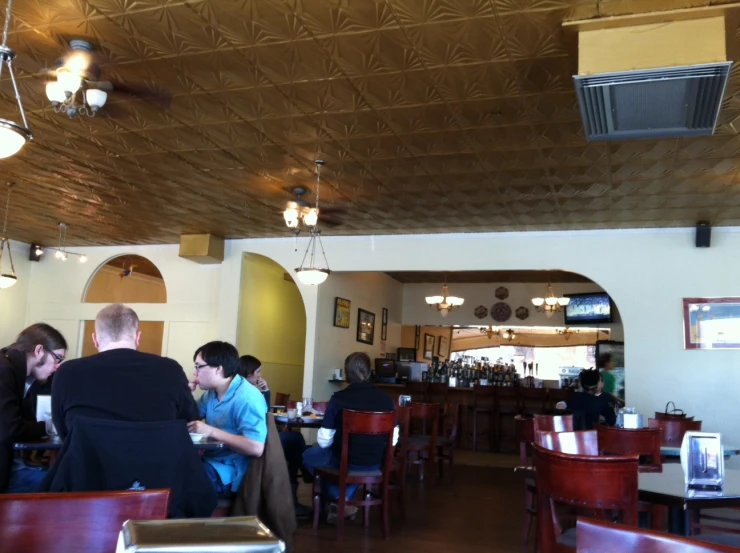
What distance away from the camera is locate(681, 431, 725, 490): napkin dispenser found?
2604 mm

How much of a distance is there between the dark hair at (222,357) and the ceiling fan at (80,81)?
195 centimetres

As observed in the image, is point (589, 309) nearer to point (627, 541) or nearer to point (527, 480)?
point (527, 480)

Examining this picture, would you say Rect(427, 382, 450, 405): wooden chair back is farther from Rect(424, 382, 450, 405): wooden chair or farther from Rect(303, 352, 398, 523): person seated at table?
Rect(303, 352, 398, 523): person seated at table

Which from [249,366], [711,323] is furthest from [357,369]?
[711,323]

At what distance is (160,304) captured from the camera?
9805 millimetres

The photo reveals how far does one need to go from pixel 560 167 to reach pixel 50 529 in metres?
4.99

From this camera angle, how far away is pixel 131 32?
140 inches

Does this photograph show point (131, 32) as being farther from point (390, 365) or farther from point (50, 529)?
point (390, 365)

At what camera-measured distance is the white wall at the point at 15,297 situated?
399 inches

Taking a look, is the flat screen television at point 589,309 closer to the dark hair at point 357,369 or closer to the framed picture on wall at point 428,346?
the framed picture on wall at point 428,346

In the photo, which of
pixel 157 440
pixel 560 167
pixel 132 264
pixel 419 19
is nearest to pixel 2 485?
pixel 157 440

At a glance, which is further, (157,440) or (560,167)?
(560,167)

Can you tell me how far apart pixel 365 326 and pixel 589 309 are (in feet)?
13.3

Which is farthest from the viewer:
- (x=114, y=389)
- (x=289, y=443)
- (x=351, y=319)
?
(x=351, y=319)
